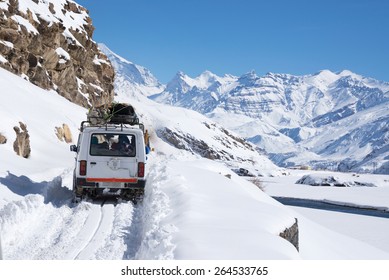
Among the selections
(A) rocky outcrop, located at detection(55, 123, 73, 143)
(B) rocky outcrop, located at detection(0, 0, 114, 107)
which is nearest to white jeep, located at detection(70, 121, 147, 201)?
(A) rocky outcrop, located at detection(55, 123, 73, 143)

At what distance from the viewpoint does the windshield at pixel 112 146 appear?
14.4 m

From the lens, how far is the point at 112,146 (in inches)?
576

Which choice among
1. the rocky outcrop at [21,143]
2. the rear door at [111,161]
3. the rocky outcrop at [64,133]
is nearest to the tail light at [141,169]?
the rear door at [111,161]

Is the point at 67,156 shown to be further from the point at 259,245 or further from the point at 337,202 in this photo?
the point at 337,202

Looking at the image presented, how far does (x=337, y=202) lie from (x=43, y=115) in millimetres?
30991

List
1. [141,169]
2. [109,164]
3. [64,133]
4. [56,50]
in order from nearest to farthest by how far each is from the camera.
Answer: [109,164]
[141,169]
[64,133]
[56,50]

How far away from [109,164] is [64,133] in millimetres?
21789

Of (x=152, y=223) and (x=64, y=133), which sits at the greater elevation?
(x=64, y=133)

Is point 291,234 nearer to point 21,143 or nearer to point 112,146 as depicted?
point 112,146

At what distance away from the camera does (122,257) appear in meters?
9.01

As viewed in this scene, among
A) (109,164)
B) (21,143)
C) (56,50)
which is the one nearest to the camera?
(109,164)

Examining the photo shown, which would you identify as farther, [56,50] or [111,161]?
[56,50]

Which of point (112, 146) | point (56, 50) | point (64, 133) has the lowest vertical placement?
point (112, 146)

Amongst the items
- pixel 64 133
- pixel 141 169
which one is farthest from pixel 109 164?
pixel 64 133
